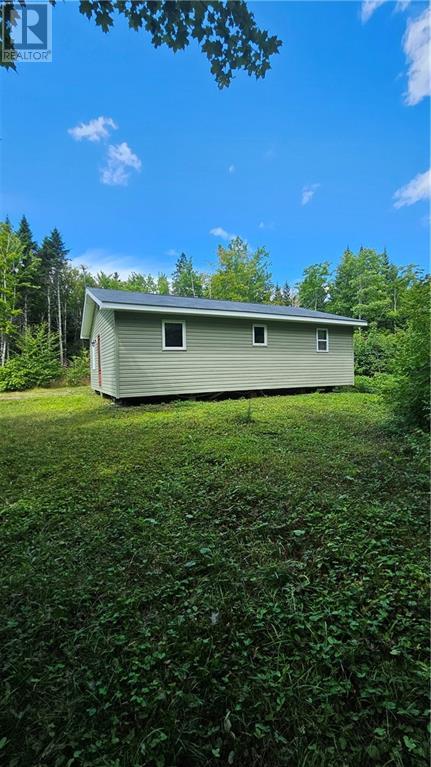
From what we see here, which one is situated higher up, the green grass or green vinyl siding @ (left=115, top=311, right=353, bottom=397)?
green vinyl siding @ (left=115, top=311, right=353, bottom=397)

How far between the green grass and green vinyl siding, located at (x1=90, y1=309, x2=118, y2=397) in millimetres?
5446

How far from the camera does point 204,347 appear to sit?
10.0 metres

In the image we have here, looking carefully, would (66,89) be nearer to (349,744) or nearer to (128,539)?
(128,539)

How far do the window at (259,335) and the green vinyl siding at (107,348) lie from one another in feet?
14.9

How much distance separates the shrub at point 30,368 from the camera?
16.2 m

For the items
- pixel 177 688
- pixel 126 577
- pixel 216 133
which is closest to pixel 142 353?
pixel 216 133

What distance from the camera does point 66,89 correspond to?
3777mm

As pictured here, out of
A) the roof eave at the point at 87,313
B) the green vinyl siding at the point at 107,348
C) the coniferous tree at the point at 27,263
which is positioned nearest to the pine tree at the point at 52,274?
the coniferous tree at the point at 27,263

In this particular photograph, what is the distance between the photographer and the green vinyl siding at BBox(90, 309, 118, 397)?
9008mm

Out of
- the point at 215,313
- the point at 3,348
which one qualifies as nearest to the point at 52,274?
the point at 3,348

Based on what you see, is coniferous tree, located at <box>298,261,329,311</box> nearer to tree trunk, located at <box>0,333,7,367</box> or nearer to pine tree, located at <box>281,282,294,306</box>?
pine tree, located at <box>281,282,294,306</box>

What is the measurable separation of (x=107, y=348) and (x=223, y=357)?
359 centimetres

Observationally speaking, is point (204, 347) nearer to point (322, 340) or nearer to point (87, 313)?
point (322, 340)

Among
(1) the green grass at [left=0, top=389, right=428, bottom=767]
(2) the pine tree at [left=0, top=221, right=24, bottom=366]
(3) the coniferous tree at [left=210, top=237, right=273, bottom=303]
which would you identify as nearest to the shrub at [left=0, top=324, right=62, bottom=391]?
(2) the pine tree at [left=0, top=221, right=24, bottom=366]
